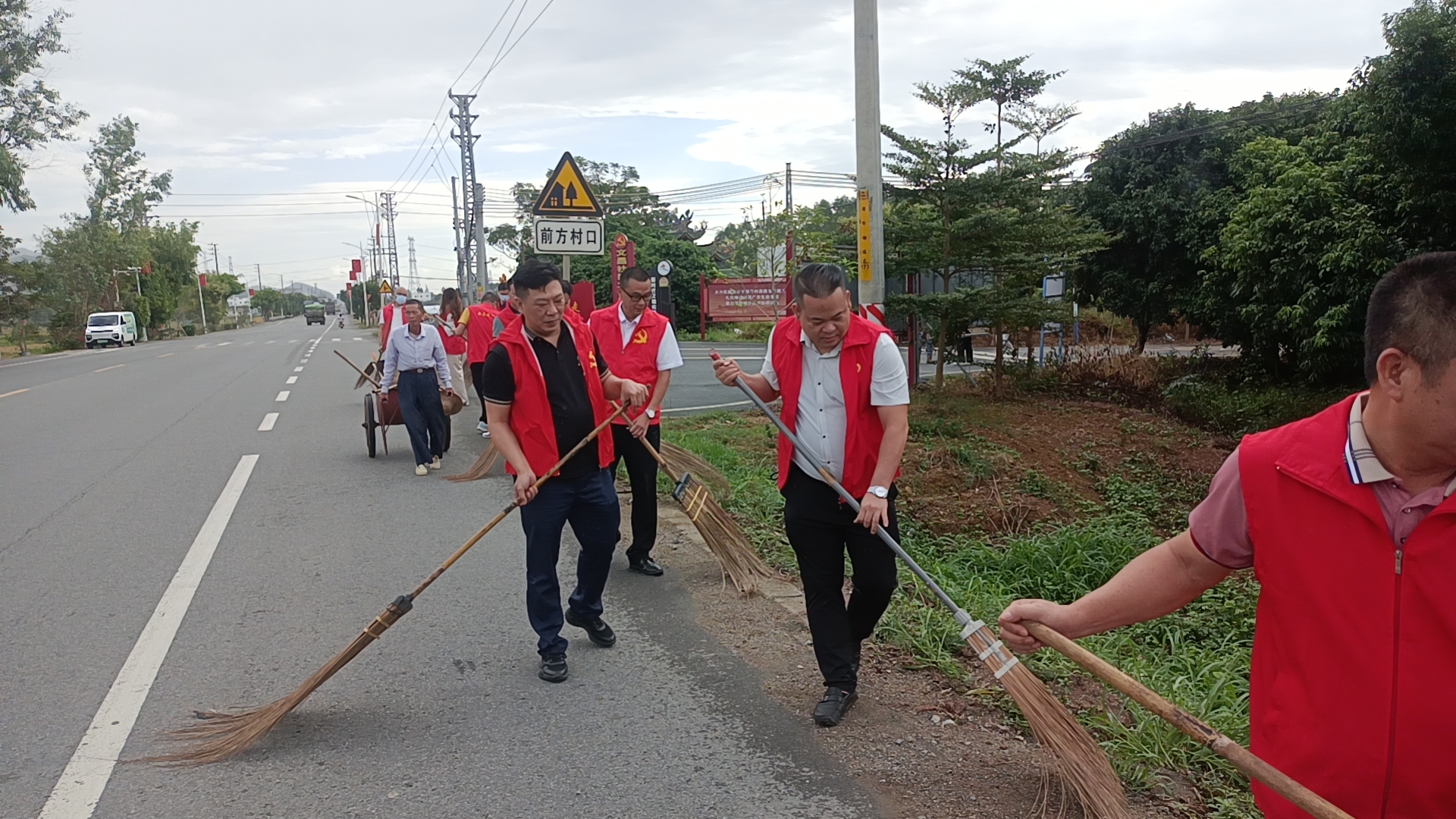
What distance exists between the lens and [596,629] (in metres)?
4.77

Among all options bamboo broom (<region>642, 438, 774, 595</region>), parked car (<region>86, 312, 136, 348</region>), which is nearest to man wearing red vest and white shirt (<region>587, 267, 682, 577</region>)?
bamboo broom (<region>642, 438, 774, 595</region>)

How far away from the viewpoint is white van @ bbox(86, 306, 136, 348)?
1667 inches

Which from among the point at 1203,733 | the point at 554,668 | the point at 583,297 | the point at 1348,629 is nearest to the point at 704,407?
the point at 583,297

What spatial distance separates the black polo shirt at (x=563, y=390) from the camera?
4.35m

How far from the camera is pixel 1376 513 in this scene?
1.68m

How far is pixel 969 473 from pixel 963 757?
4979 millimetres

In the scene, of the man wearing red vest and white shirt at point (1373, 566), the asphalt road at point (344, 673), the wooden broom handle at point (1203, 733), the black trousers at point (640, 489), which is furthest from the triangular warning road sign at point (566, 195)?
the man wearing red vest and white shirt at point (1373, 566)

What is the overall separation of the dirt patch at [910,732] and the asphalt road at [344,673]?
122 mm

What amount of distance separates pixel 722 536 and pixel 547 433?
1482 mm

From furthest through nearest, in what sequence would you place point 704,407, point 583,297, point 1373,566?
point 704,407 → point 583,297 → point 1373,566

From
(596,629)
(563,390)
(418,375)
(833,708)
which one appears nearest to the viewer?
(833,708)

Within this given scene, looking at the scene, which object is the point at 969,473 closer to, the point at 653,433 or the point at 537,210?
the point at 653,433

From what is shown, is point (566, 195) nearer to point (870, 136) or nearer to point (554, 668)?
point (870, 136)

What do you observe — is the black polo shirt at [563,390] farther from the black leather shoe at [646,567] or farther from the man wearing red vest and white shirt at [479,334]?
the man wearing red vest and white shirt at [479,334]
